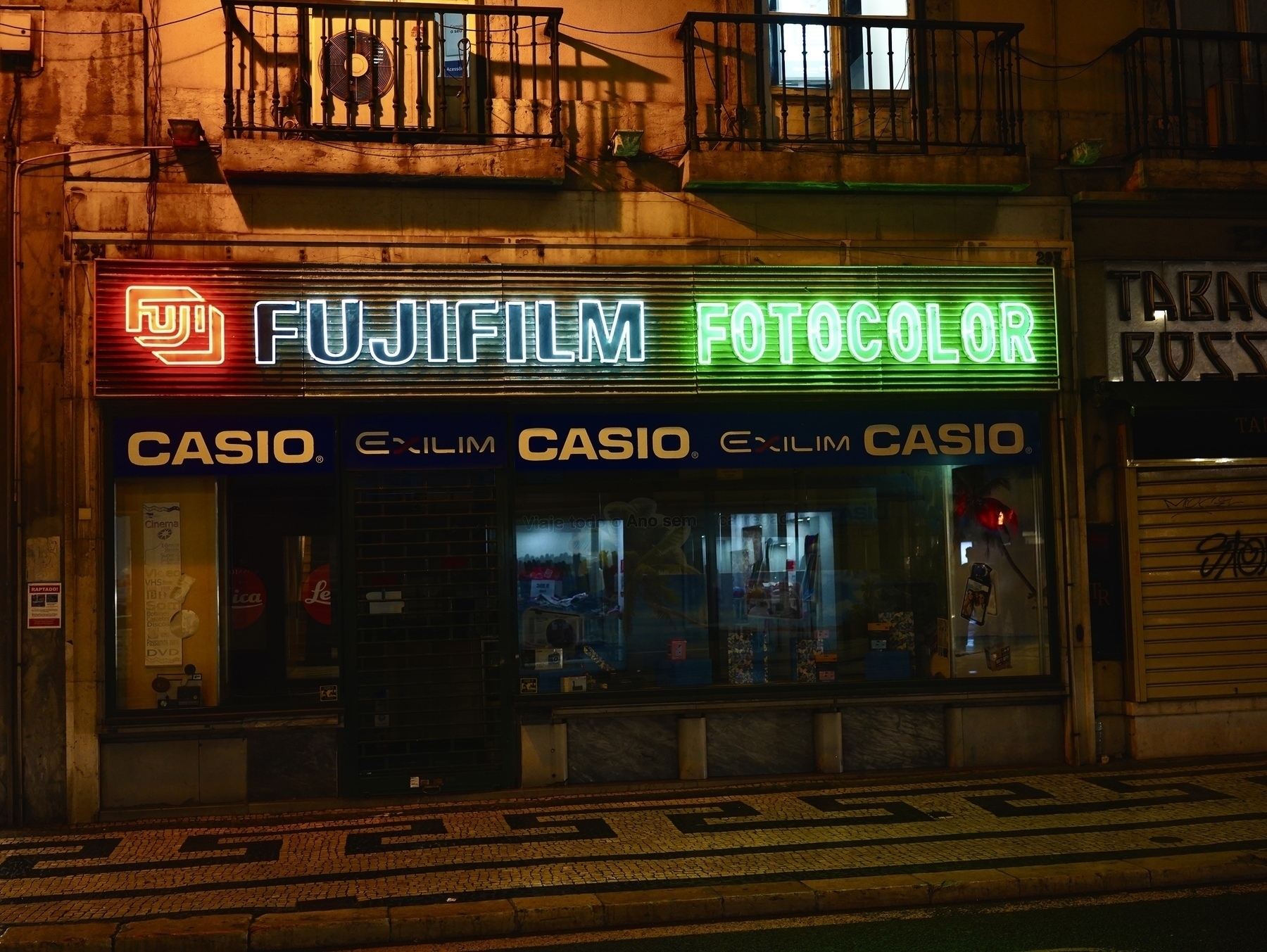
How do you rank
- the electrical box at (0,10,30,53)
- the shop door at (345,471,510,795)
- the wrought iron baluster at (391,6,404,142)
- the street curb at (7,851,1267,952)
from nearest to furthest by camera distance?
1. the street curb at (7,851,1267,952)
2. the electrical box at (0,10,30,53)
3. the shop door at (345,471,510,795)
4. the wrought iron baluster at (391,6,404,142)

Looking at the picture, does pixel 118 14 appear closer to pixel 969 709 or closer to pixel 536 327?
pixel 536 327

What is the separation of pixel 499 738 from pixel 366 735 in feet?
3.77

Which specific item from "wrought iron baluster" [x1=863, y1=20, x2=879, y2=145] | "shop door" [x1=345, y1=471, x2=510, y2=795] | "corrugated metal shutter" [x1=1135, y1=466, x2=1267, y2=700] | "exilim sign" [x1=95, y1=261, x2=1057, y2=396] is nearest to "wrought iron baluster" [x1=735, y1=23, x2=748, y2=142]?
"wrought iron baluster" [x1=863, y1=20, x2=879, y2=145]

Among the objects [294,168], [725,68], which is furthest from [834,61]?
[294,168]

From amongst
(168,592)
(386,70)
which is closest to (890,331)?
(386,70)

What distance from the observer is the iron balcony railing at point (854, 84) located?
36.5 ft

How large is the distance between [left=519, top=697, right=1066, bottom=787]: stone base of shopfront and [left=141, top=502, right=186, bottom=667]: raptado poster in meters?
3.10

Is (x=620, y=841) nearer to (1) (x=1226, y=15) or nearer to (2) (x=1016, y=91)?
(2) (x=1016, y=91)

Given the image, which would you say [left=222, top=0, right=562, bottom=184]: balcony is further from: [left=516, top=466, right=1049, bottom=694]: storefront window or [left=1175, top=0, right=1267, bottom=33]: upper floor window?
[left=1175, top=0, right=1267, bottom=33]: upper floor window

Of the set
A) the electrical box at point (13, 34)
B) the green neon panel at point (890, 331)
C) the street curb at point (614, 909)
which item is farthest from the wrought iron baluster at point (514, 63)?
the street curb at point (614, 909)

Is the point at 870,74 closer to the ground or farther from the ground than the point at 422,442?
farther from the ground

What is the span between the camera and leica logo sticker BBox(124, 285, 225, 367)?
394 inches

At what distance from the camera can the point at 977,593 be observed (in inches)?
450

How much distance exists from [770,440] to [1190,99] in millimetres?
5571
